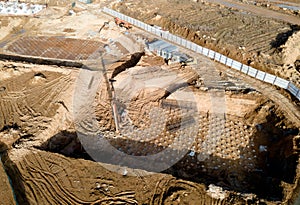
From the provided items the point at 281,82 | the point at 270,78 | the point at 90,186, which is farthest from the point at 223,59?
the point at 90,186

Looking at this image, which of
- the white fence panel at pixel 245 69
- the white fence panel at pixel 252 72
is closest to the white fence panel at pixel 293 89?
the white fence panel at pixel 252 72

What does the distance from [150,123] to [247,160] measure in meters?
A: 6.72

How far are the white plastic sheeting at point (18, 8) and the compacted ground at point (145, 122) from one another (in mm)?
6626

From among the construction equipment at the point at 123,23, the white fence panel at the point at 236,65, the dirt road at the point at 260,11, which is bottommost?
the white fence panel at the point at 236,65

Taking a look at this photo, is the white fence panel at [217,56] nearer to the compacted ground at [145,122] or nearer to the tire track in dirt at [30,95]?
the compacted ground at [145,122]

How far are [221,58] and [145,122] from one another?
8925mm

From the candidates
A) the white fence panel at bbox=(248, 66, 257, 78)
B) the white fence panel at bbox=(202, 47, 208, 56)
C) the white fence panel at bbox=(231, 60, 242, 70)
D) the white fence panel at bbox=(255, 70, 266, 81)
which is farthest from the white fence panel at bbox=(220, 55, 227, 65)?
the white fence panel at bbox=(255, 70, 266, 81)

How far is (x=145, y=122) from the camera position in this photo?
57.6ft

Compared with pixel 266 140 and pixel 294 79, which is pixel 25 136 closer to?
pixel 266 140

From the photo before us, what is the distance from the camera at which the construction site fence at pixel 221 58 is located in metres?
18.2

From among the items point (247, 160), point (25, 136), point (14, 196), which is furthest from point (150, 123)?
point (14, 196)

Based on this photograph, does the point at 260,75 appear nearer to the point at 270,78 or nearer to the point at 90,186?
the point at 270,78

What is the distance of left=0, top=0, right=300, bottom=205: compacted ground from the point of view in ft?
39.3

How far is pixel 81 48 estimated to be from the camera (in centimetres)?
2419
